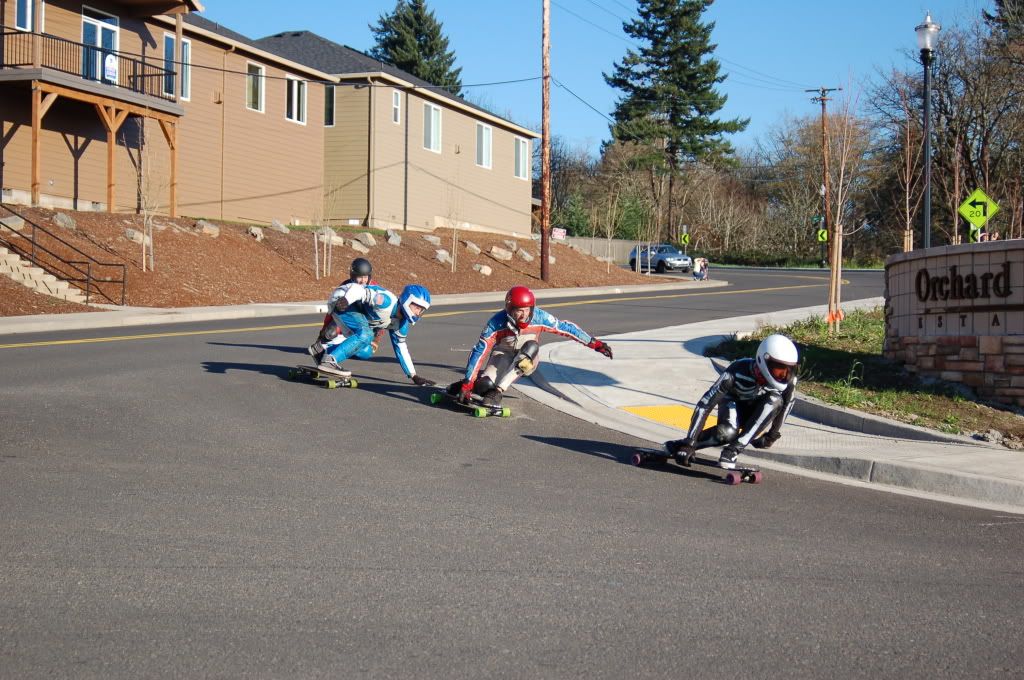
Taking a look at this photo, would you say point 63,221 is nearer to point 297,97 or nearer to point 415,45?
point 297,97

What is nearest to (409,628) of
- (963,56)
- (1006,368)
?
(1006,368)

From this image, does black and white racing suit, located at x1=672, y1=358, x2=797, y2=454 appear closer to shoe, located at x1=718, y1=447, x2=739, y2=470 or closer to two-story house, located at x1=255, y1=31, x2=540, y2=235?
shoe, located at x1=718, y1=447, x2=739, y2=470

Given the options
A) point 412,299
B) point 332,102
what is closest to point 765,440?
point 412,299

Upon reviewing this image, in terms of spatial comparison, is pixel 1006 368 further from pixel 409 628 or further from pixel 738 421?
pixel 409 628

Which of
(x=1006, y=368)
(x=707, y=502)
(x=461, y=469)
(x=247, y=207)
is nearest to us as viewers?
(x=707, y=502)

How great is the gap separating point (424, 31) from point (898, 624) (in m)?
80.4

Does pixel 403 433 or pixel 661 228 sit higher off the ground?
pixel 661 228

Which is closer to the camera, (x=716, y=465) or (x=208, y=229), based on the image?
(x=716, y=465)

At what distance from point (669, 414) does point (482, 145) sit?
1471 inches

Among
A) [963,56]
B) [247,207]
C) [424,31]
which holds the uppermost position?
[424,31]

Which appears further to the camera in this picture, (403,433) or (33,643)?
(403,433)

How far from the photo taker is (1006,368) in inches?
408

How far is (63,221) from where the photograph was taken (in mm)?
26719

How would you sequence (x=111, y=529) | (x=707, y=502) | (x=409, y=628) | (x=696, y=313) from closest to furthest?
(x=409, y=628) < (x=111, y=529) < (x=707, y=502) < (x=696, y=313)
